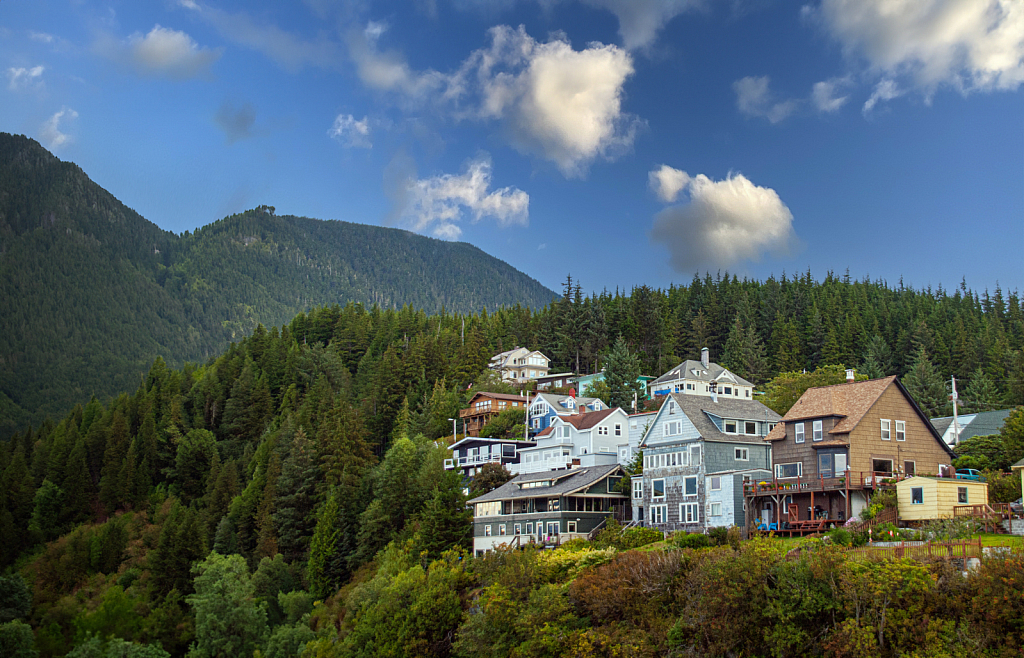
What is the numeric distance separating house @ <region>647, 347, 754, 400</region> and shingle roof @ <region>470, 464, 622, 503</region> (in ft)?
132

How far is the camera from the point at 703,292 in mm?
164625

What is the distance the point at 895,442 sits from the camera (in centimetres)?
5878

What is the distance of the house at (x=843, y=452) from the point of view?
54844 millimetres

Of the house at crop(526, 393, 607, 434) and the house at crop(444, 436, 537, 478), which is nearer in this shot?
the house at crop(444, 436, 537, 478)

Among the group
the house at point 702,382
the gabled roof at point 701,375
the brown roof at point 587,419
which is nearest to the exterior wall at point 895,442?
the brown roof at point 587,419

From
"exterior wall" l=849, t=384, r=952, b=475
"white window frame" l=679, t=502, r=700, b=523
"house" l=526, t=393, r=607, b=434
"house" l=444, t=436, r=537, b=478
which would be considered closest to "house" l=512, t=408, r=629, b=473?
"house" l=444, t=436, r=537, b=478

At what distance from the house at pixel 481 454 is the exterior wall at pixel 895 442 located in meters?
38.5

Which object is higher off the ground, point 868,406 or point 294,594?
point 868,406

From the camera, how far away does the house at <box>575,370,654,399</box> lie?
389 feet

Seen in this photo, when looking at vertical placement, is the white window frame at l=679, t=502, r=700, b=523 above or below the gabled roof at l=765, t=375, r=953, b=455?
below

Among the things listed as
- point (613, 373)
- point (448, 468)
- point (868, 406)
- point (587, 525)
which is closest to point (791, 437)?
point (868, 406)

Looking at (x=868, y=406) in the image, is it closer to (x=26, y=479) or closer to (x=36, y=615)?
(x=36, y=615)

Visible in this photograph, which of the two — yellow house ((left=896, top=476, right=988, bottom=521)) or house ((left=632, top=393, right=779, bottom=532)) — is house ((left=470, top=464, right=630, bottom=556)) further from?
yellow house ((left=896, top=476, right=988, bottom=521))

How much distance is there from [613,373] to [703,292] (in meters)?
57.3
